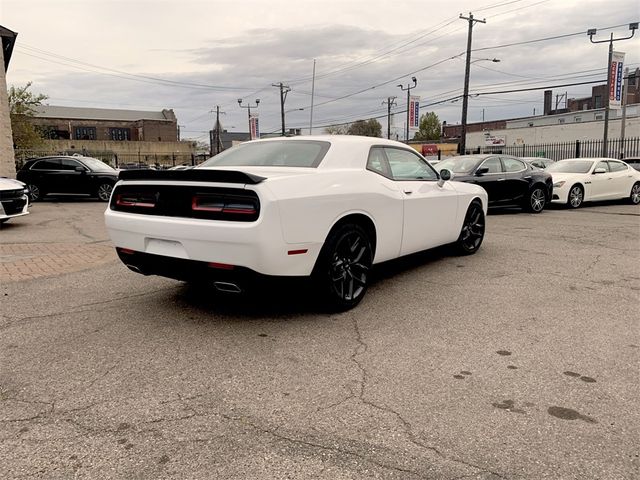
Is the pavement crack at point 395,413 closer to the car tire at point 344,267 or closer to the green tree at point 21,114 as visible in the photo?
the car tire at point 344,267

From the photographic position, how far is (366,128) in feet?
285

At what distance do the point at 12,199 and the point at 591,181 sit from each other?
14.0 m

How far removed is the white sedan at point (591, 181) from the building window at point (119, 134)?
9604 cm

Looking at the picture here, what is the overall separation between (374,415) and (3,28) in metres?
23.0

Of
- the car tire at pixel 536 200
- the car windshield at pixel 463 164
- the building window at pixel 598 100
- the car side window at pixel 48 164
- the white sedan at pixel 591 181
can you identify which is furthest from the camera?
the building window at pixel 598 100

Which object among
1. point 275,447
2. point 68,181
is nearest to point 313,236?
point 275,447

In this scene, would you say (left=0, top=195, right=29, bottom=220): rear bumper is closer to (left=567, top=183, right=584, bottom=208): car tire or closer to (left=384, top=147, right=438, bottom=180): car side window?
(left=384, top=147, right=438, bottom=180): car side window

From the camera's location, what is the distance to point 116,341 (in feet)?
12.6

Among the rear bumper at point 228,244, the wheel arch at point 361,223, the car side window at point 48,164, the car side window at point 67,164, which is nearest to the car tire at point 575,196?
the wheel arch at point 361,223

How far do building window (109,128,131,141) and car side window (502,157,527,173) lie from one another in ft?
316

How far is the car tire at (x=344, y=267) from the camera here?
4223mm

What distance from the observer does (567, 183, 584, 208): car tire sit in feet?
44.9

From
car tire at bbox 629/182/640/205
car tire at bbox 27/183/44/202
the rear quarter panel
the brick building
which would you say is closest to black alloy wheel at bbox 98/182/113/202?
car tire at bbox 27/183/44/202

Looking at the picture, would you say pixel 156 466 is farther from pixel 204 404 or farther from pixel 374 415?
pixel 374 415
